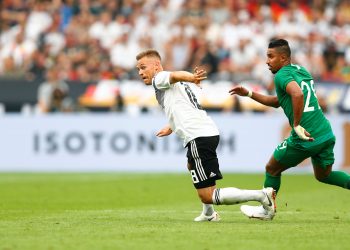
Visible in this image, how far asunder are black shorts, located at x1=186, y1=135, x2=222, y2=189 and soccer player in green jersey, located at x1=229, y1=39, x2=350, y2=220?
64 cm

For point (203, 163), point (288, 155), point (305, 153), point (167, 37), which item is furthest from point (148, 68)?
point (167, 37)

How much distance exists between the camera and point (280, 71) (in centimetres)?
1023

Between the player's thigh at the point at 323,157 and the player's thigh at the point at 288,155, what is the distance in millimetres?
125

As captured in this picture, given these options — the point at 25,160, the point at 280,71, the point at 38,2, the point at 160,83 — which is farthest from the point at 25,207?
the point at 38,2

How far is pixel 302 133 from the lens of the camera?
9.89 m

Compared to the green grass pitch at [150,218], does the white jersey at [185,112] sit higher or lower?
higher

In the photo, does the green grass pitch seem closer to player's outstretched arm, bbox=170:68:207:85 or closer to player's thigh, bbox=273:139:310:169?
player's thigh, bbox=273:139:310:169

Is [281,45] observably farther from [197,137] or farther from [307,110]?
[197,137]

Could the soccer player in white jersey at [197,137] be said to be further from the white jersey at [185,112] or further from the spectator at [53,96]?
the spectator at [53,96]

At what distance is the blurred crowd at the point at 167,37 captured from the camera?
2350 cm

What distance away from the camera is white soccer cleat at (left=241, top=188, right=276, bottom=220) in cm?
1002

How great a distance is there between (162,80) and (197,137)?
2.50 feet

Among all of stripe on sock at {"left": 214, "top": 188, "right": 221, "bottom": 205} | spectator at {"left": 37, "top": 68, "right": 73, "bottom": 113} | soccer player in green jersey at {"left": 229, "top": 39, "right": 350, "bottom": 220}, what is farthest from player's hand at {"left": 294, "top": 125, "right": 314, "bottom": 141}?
spectator at {"left": 37, "top": 68, "right": 73, "bottom": 113}

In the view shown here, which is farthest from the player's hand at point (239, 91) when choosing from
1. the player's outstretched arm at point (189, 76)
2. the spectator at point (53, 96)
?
the spectator at point (53, 96)
